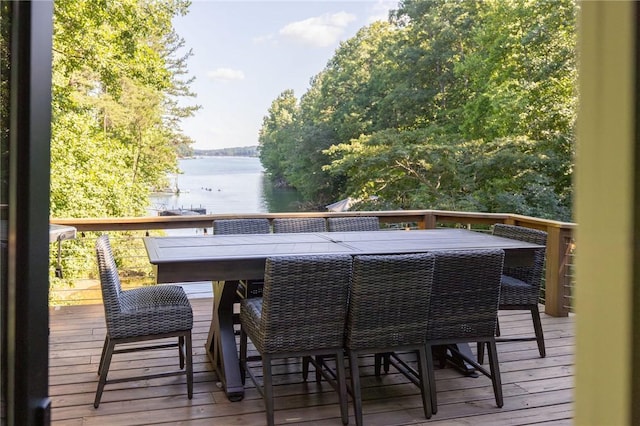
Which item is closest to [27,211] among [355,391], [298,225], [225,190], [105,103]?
[355,391]

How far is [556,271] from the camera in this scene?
184 inches

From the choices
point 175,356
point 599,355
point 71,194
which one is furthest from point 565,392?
point 71,194

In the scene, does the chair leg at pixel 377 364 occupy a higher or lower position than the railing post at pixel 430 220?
lower

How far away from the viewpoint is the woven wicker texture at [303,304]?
2561mm

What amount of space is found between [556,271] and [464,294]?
2193 millimetres

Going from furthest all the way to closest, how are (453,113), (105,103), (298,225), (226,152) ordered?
(226,152), (453,113), (105,103), (298,225)

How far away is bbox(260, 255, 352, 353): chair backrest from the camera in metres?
A: 2.56

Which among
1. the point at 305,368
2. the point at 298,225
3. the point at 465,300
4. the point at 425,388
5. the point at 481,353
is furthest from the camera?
the point at 298,225

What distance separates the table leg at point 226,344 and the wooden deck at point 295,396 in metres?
0.07

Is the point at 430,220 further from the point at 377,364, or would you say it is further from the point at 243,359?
the point at 243,359

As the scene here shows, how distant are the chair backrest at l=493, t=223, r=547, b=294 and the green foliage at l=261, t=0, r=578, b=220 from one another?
5995mm

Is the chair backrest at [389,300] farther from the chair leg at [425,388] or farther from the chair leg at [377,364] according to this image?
the chair leg at [377,364]

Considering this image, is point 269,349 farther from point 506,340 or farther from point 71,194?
point 71,194

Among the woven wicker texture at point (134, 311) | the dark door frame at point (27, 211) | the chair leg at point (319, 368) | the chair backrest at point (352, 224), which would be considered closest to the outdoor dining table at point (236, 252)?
the woven wicker texture at point (134, 311)
